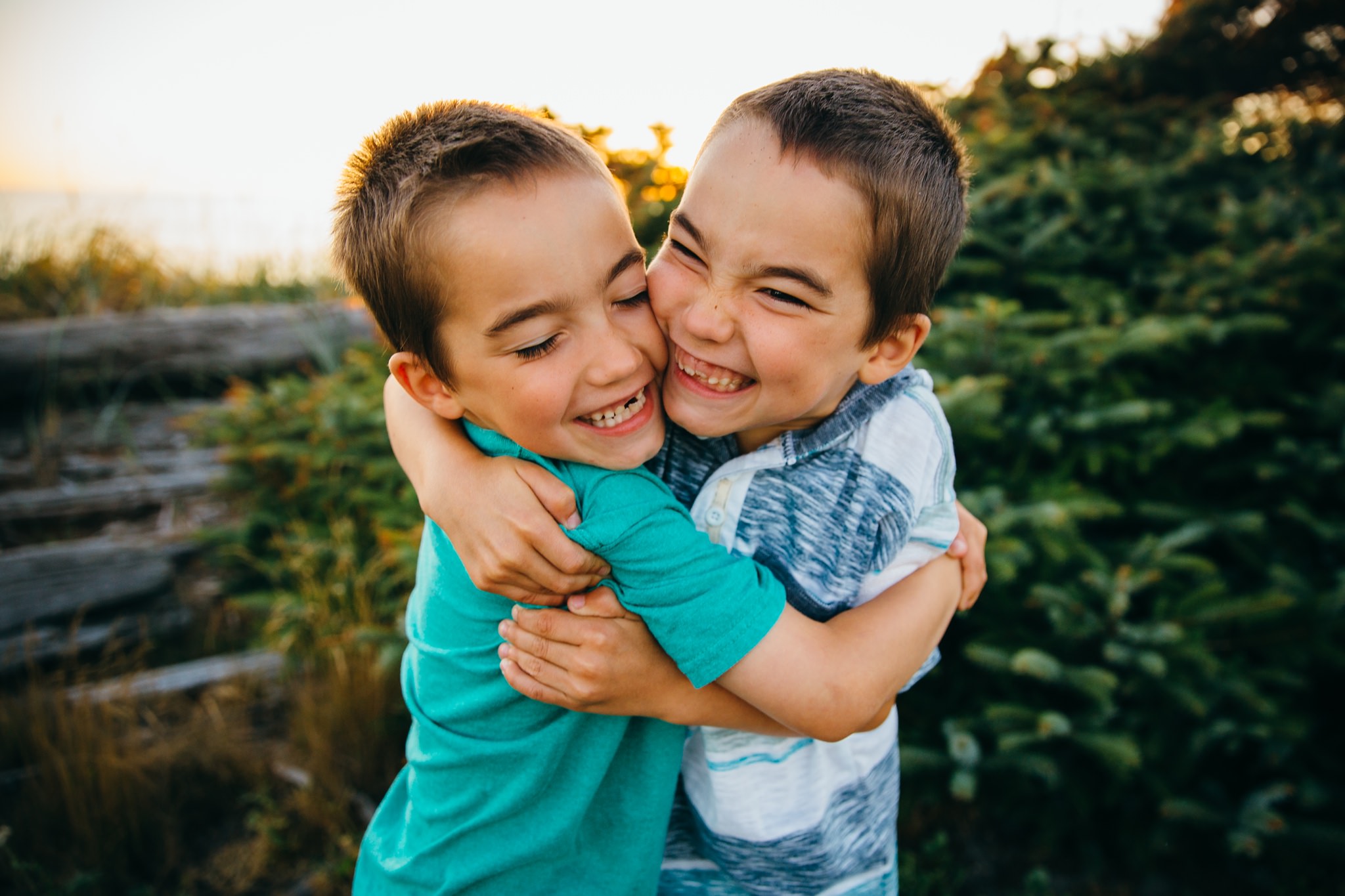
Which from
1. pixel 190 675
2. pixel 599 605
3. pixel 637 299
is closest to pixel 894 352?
pixel 637 299

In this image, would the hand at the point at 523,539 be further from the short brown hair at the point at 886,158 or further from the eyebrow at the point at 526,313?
the short brown hair at the point at 886,158

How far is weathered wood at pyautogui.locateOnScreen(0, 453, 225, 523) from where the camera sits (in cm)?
382

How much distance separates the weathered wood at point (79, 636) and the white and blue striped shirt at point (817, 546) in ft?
9.79

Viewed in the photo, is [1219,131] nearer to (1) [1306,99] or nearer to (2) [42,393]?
(1) [1306,99]

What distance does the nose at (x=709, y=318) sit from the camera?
1.28 meters

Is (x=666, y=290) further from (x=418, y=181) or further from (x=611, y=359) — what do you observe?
(x=418, y=181)

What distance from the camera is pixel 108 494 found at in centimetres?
404

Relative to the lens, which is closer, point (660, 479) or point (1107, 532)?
point (660, 479)

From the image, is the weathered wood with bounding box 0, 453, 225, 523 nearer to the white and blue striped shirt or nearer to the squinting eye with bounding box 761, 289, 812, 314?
the white and blue striped shirt

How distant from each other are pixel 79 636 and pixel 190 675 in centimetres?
59

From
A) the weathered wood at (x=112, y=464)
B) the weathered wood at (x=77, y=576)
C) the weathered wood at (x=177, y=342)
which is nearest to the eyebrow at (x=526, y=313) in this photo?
the weathered wood at (x=77, y=576)

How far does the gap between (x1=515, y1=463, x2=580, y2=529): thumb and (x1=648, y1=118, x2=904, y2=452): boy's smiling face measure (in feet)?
0.86

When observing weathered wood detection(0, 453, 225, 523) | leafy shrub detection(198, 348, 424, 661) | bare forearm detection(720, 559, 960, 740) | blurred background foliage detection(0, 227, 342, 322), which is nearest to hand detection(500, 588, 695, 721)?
bare forearm detection(720, 559, 960, 740)

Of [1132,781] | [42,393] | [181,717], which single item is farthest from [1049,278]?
[42,393]
